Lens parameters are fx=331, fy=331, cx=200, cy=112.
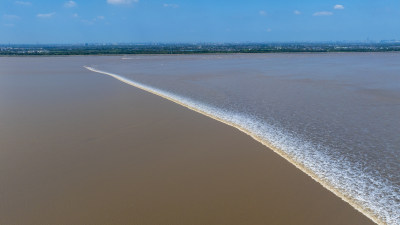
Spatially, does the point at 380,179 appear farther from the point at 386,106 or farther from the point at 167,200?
the point at 386,106

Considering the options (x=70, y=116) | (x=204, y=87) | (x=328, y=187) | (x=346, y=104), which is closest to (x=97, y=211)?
(x=328, y=187)

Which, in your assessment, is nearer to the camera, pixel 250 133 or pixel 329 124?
pixel 250 133

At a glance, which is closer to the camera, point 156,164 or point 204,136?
point 156,164

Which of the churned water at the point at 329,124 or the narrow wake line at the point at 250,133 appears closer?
the narrow wake line at the point at 250,133

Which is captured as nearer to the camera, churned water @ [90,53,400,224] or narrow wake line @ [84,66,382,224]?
narrow wake line @ [84,66,382,224]

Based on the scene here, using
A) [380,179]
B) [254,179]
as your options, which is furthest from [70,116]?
[380,179]

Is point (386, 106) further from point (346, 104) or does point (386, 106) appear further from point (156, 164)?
point (156, 164)

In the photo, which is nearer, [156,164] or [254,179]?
[254,179]

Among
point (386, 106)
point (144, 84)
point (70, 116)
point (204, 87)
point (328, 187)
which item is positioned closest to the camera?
point (328, 187)

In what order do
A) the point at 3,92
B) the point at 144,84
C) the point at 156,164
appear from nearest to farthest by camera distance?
the point at 156,164 → the point at 3,92 → the point at 144,84
